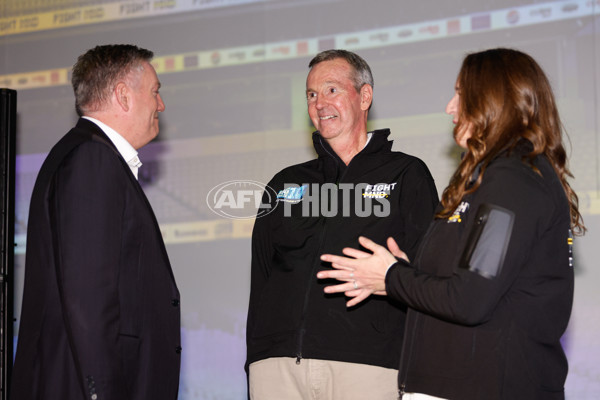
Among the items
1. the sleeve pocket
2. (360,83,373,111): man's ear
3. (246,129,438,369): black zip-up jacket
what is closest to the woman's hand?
the sleeve pocket

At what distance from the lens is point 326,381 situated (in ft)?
7.30

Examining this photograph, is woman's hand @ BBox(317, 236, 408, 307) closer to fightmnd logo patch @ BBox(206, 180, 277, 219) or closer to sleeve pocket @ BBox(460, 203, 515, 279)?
sleeve pocket @ BBox(460, 203, 515, 279)

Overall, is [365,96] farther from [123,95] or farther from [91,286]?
[91,286]

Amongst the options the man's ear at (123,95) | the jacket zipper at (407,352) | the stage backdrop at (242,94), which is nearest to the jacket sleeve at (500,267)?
the jacket zipper at (407,352)

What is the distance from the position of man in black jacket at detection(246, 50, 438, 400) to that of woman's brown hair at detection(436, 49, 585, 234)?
697 millimetres

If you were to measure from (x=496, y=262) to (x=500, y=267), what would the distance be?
14 millimetres

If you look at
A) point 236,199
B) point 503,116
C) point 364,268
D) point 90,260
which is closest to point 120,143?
point 90,260

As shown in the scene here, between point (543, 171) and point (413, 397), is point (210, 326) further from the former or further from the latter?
point (543, 171)

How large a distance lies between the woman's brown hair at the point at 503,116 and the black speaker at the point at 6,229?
7.71 feet

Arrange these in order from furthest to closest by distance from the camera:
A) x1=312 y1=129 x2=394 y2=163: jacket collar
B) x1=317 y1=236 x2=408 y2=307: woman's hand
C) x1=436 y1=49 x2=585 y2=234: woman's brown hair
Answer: x1=312 y1=129 x2=394 y2=163: jacket collar → x1=317 y1=236 x2=408 y2=307: woman's hand → x1=436 y1=49 x2=585 y2=234: woman's brown hair

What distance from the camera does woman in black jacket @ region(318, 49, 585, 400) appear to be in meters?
1.48

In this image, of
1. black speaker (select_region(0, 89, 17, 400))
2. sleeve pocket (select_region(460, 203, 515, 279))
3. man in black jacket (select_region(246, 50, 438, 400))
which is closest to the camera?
sleeve pocket (select_region(460, 203, 515, 279))

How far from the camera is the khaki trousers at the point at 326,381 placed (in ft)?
7.20

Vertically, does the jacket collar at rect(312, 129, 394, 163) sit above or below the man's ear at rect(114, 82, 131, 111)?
below
